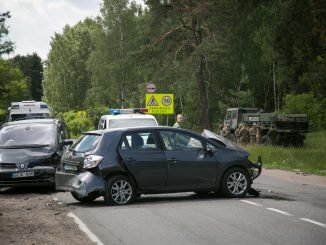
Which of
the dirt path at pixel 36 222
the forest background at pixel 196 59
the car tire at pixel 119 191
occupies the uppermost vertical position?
the forest background at pixel 196 59

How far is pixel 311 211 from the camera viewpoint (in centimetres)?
1208

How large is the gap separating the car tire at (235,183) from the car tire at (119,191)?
1.82m

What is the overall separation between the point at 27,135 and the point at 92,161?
4.75m

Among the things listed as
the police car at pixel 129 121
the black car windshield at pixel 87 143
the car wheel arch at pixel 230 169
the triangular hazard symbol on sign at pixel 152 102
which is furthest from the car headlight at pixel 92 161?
the triangular hazard symbol on sign at pixel 152 102

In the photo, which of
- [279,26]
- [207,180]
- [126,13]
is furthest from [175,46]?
[207,180]

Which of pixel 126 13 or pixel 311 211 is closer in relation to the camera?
pixel 311 211

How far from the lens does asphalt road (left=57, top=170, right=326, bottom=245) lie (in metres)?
9.27

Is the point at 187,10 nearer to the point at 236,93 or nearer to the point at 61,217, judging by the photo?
the point at 236,93

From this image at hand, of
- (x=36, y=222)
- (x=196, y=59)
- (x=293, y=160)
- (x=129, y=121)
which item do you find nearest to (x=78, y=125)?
(x=196, y=59)

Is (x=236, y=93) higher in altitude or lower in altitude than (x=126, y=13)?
lower

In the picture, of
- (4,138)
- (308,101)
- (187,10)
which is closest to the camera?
(4,138)

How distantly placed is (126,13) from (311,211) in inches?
2791

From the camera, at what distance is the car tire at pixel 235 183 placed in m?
13.9

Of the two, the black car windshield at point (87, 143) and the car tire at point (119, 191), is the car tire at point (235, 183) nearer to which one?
the car tire at point (119, 191)
